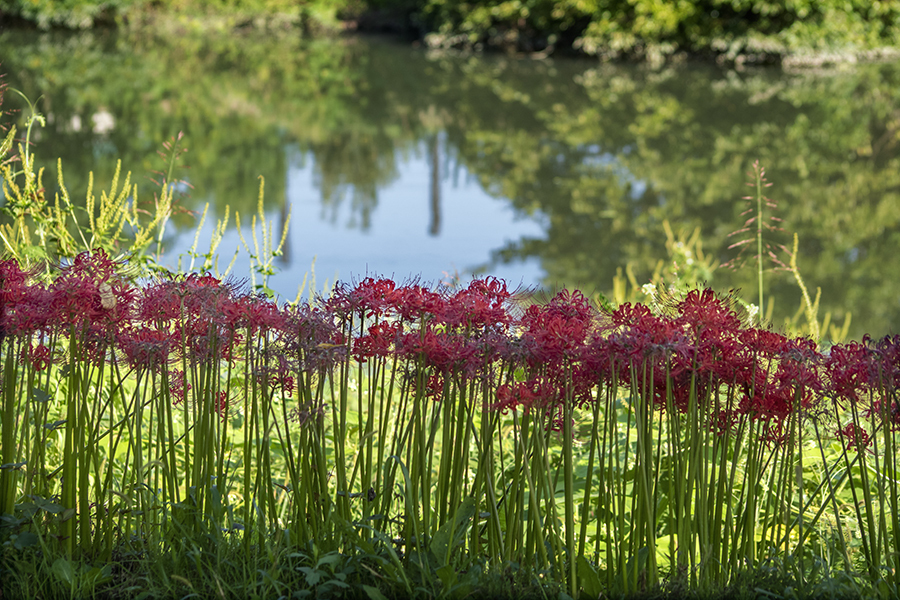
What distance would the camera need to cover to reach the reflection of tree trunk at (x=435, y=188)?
270 inches

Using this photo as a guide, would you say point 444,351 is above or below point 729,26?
below

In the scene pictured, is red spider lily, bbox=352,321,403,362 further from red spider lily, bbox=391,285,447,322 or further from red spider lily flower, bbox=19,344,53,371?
red spider lily flower, bbox=19,344,53,371

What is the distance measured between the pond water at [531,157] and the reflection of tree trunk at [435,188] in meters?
0.03

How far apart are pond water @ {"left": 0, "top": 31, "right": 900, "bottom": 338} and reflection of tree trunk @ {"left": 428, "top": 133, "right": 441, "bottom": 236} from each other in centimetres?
3

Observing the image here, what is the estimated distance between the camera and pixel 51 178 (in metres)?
7.04

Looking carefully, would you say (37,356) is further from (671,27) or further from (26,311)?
(671,27)

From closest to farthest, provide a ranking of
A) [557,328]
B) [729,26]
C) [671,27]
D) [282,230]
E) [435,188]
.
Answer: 1. [557,328]
2. [282,230]
3. [435,188]
4. [671,27]
5. [729,26]

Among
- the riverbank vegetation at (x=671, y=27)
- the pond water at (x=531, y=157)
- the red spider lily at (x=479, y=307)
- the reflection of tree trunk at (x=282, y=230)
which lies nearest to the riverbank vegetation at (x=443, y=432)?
the red spider lily at (x=479, y=307)

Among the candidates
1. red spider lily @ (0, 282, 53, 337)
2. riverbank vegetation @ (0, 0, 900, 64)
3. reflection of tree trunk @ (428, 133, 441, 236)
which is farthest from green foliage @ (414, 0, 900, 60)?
red spider lily @ (0, 282, 53, 337)

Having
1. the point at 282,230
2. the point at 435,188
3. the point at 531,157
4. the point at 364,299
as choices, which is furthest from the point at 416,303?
the point at 531,157

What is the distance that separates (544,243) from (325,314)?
4737 millimetres

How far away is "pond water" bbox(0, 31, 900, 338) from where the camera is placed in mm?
5883

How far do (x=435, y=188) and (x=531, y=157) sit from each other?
152cm

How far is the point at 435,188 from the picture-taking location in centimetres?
785
